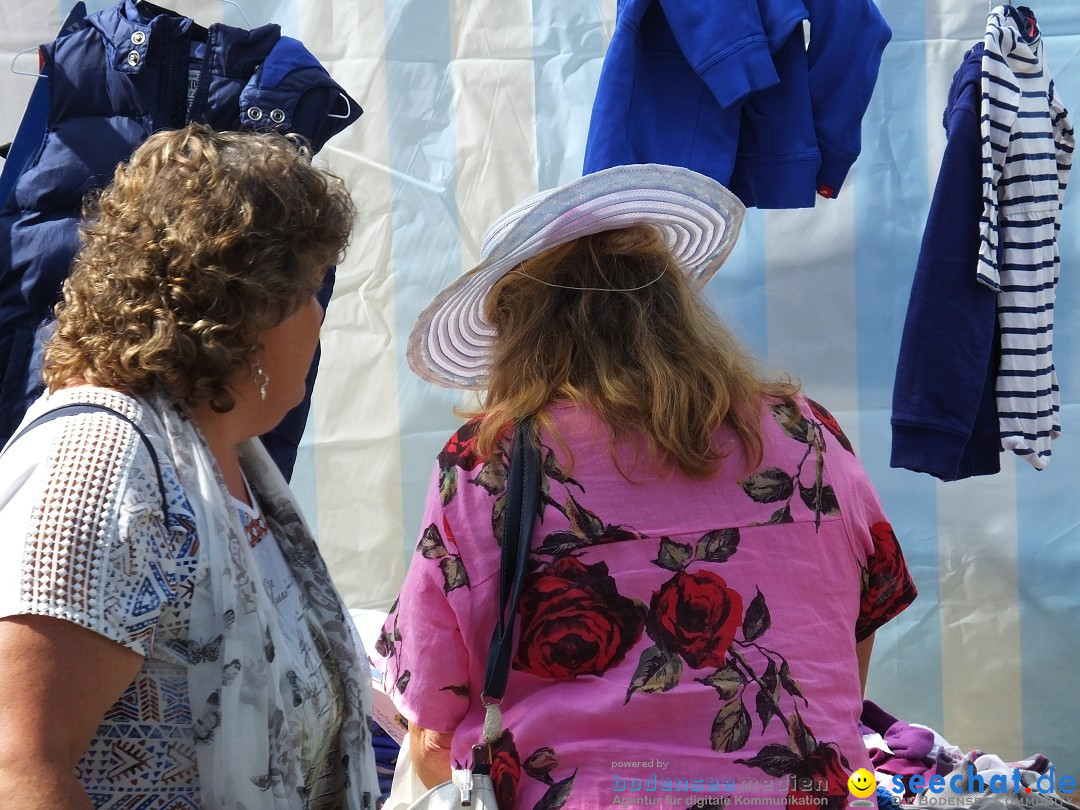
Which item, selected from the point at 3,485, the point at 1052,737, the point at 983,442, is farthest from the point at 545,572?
the point at 1052,737

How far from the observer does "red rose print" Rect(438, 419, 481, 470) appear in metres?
1.59

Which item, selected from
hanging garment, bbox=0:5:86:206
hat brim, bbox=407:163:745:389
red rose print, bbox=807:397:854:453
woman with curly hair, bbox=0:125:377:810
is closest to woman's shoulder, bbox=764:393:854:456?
red rose print, bbox=807:397:854:453

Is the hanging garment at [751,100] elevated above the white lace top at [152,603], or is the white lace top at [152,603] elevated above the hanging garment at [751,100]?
the hanging garment at [751,100]

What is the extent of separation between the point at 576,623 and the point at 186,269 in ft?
2.24

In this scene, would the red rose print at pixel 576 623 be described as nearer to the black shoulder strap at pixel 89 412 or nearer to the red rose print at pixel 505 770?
the red rose print at pixel 505 770

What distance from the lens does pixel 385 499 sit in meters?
2.96

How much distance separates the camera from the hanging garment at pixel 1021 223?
251 cm

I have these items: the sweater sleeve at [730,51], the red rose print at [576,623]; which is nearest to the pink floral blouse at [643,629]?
the red rose print at [576,623]

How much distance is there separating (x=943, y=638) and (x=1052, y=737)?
0.38 metres

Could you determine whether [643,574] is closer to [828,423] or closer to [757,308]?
[828,423]

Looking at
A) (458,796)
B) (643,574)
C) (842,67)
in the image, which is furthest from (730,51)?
(458,796)

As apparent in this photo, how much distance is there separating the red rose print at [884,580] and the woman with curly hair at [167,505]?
2.98ft

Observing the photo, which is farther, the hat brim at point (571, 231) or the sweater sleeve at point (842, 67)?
the sweater sleeve at point (842, 67)

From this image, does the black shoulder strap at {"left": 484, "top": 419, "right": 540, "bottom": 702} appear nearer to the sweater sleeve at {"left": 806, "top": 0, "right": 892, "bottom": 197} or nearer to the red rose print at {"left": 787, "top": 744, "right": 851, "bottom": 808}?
the red rose print at {"left": 787, "top": 744, "right": 851, "bottom": 808}
